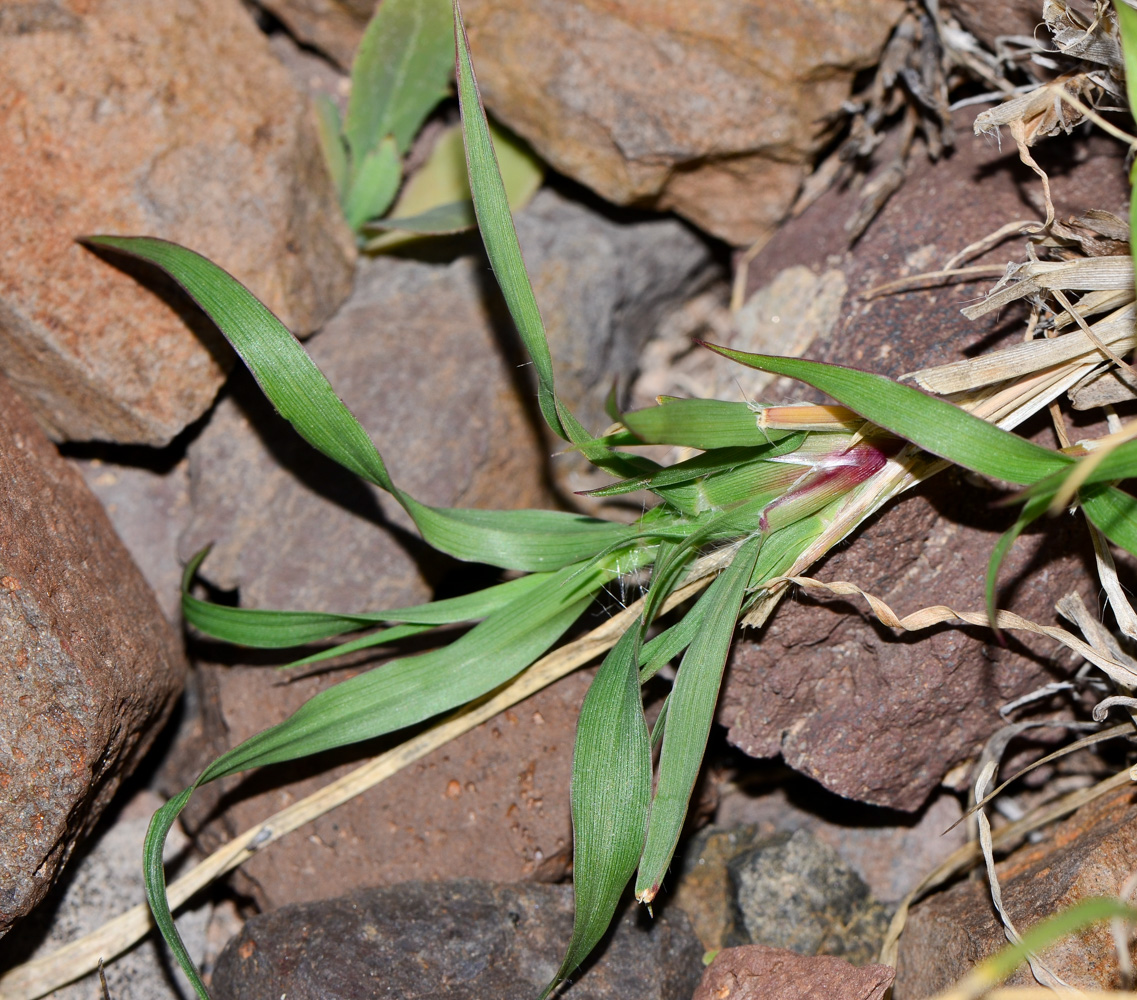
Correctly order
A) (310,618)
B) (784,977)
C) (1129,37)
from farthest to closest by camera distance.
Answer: (310,618)
(784,977)
(1129,37)

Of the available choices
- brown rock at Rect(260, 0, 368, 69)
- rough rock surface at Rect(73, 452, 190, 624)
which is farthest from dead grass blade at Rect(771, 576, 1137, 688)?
brown rock at Rect(260, 0, 368, 69)

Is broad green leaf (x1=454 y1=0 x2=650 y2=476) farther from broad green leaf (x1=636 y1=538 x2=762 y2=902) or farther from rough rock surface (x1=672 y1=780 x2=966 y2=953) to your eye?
rough rock surface (x1=672 y1=780 x2=966 y2=953)

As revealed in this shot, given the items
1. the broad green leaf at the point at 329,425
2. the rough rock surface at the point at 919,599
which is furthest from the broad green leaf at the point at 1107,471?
the broad green leaf at the point at 329,425

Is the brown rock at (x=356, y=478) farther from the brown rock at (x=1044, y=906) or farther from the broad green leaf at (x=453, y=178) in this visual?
the brown rock at (x=1044, y=906)

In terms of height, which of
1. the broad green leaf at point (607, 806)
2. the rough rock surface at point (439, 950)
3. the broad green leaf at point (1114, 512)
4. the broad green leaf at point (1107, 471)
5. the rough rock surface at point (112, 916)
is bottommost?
the rough rock surface at point (112, 916)

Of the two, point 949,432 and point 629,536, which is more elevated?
point 949,432

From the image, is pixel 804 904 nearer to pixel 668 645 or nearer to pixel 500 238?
pixel 668 645

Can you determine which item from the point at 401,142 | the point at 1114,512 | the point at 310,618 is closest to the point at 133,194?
the point at 401,142
